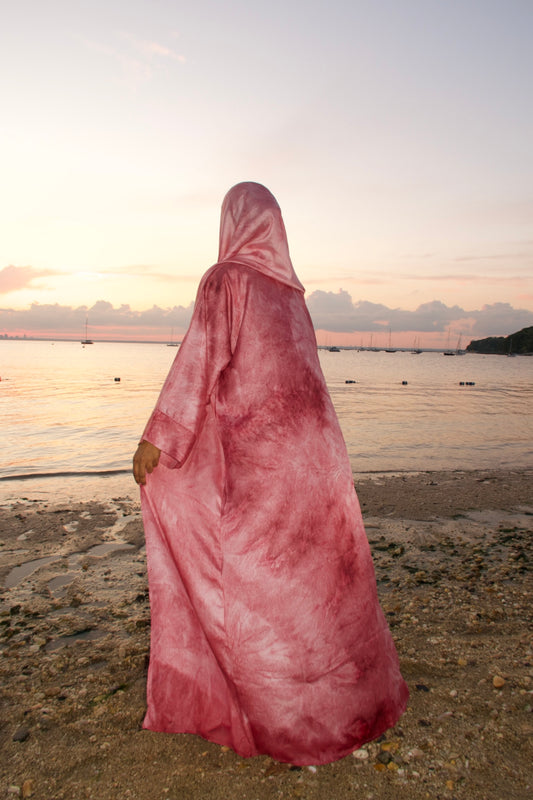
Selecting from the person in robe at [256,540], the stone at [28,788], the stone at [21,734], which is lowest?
the stone at [21,734]

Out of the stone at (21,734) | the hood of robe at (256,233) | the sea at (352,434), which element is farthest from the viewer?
the sea at (352,434)

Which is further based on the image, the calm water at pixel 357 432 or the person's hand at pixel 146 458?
the calm water at pixel 357 432

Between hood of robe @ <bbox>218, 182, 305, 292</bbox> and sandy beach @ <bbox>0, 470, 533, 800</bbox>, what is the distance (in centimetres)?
230

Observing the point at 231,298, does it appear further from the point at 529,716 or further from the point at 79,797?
the point at 529,716

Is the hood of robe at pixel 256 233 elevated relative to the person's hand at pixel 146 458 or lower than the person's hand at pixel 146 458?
elevated

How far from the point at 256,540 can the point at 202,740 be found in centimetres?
111

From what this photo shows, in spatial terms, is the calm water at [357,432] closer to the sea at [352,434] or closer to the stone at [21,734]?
the sea at [352,434]

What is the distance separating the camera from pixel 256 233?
252cm

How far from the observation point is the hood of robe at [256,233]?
251cm

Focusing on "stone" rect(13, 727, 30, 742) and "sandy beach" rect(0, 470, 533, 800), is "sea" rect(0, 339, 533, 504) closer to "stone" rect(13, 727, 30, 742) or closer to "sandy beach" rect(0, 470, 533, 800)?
"sandy beach" rect(0, 470, 533, 800)

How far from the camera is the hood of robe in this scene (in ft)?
8.23

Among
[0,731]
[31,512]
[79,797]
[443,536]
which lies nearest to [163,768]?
[79,797]

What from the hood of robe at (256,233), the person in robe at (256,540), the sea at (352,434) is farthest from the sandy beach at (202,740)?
the sea at (352,434)

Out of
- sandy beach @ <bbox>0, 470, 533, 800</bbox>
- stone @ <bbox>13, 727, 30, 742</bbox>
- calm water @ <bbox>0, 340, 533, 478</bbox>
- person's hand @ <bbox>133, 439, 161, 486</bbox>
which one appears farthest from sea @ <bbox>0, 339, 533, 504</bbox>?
person's hand @ <bbox>133, 439, 161, 486</bbox>
